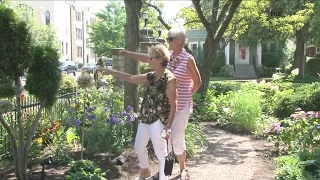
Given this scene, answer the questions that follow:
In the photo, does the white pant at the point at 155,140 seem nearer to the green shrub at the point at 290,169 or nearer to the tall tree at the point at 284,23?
the green shrub at the point at 290,169

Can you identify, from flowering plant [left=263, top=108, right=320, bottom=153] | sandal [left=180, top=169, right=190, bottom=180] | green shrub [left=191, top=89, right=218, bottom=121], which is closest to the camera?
sandal [left=180, top=169, right=190, bottom=180]

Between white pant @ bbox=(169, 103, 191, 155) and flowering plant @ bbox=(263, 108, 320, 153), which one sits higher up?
white pant @ bbox=(169, 103, 191, 155)

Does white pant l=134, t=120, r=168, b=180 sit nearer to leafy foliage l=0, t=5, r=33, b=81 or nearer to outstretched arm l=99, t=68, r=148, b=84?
outstretched arm l=99, t=68, r=148, b=84

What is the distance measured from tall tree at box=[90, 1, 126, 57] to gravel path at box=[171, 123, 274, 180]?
46131 millimetres

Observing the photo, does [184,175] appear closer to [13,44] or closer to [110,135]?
[110,135]

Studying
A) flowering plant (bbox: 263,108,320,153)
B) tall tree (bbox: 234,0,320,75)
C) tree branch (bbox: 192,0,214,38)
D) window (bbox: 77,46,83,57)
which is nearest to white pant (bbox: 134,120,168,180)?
flowering plant (bbox: 263,108,320,153)

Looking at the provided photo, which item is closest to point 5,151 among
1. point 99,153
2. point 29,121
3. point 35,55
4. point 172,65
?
point 29,121

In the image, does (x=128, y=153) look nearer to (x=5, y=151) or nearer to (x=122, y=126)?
(x=122, y=126)

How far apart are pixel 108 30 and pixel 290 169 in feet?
168

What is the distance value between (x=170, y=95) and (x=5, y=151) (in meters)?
3.35

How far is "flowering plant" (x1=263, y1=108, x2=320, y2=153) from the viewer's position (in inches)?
223

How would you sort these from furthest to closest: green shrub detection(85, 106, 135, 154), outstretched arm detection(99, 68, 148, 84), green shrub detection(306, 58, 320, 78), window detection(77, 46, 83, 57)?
window detection(77, 46, 83, 57)
green shrub detection(306, 58, 320, 78)
green shrub detection(85, 106, 135, 154)
outstretched arm detection(99, 68, 148, 84)

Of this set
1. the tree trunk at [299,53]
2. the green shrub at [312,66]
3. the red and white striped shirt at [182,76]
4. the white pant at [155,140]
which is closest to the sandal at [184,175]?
the white pant at [155,140]

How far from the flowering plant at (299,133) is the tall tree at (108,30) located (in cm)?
4716
